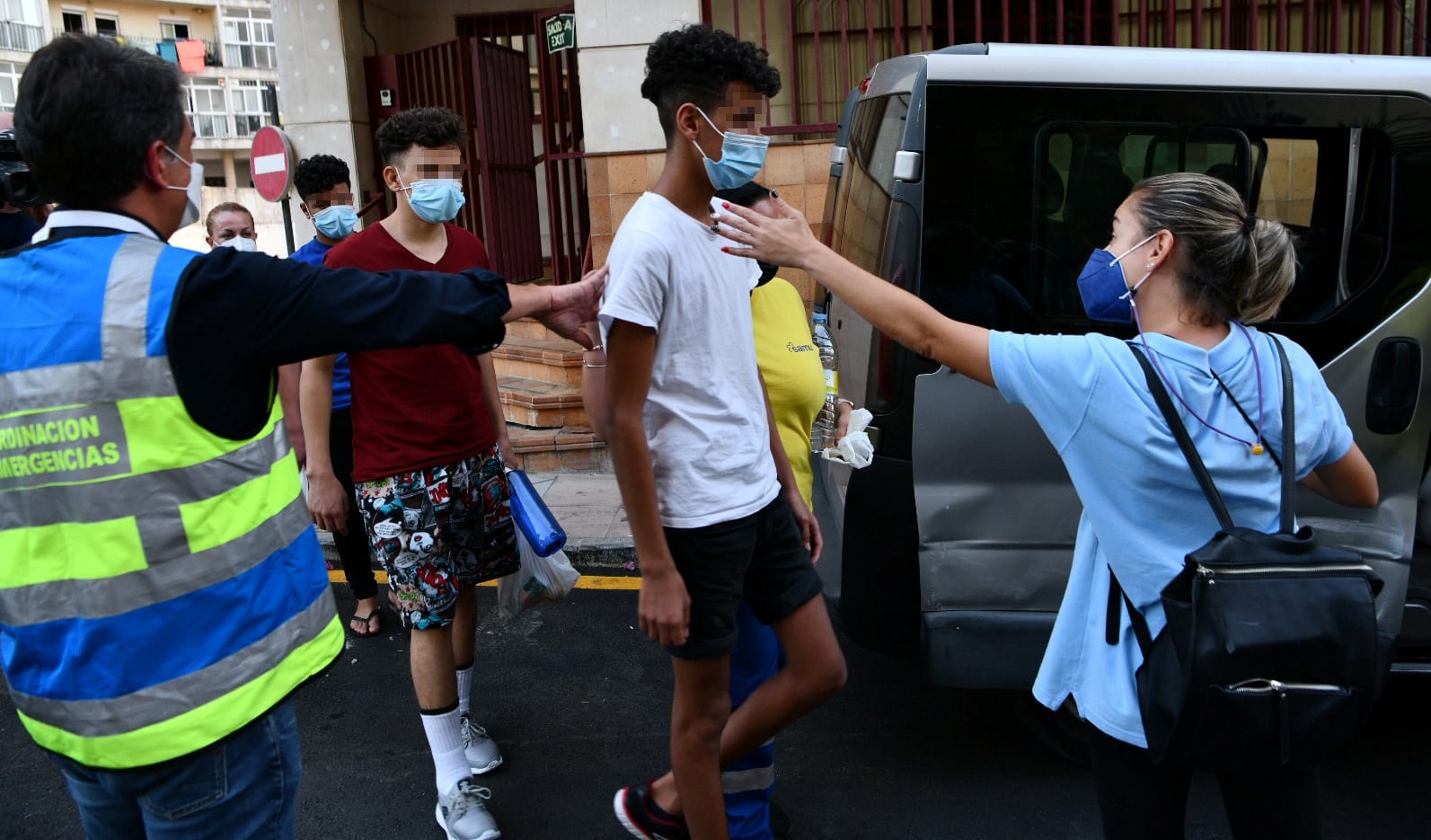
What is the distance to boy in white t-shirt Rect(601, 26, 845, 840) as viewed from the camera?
2.24 m

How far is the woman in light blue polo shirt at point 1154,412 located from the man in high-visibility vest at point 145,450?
0.85m

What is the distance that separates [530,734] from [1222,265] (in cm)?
264

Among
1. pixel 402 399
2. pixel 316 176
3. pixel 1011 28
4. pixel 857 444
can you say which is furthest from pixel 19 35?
pixel 857 444

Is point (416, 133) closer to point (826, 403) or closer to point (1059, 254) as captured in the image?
point (826, 403)

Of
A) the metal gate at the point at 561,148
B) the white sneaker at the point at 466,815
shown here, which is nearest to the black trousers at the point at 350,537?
the white sneaker at the point at 466,815

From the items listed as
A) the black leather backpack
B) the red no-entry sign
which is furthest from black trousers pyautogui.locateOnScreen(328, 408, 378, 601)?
the red no-entry sign

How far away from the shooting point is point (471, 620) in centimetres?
341

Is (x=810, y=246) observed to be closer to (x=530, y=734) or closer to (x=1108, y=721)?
(x=1108, y=721)

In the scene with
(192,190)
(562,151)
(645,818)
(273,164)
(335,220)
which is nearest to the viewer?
(192,190)

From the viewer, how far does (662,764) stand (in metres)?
3.47

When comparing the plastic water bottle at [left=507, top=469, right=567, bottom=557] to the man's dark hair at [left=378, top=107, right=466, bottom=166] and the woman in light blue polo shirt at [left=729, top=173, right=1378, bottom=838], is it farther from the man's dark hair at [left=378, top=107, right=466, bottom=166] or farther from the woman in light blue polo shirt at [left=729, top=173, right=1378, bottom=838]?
the woman in light blue polo shirt at [left=729, top=173, right=1378, bottom=838]

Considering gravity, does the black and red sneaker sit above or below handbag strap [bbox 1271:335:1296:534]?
below

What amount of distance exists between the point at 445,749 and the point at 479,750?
Answer: 38 cm

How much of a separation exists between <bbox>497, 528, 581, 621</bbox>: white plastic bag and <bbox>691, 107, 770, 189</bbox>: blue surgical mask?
132 cm
